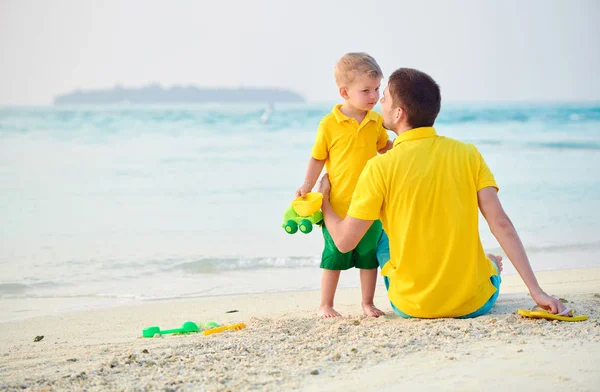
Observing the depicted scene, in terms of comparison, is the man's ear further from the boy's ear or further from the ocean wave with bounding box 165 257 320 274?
the ocean wave with bounding box 165 257 320 274

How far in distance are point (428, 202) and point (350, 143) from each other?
0.77 m

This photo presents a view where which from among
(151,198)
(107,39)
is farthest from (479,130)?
(107,39)

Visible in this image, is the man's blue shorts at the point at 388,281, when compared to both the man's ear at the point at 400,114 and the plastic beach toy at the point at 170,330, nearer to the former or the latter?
the man's ear at the point at 400,114

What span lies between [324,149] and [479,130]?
2239 cm

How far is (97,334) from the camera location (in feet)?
13.4

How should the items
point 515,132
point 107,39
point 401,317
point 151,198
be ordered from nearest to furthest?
1. point 401,317
2. point 151,198
3. point 515,132
4. point 107,39

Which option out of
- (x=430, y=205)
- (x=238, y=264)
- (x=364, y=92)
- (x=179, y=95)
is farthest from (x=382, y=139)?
(x=179, y=95)

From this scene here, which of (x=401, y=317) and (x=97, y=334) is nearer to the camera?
(x=401, y=317)

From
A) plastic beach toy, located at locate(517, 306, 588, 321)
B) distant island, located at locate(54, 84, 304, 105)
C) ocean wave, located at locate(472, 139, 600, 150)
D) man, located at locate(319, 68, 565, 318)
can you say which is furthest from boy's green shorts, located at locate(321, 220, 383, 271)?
distant island, located at locate(54, 84, 304, 105)

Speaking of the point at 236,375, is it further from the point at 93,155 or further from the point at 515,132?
the point at 515,132

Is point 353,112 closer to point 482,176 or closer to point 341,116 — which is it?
point 341,116

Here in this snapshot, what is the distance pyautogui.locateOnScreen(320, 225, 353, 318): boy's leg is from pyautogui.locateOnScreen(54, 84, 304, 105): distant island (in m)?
35.5

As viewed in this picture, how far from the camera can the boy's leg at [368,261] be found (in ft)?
12.5

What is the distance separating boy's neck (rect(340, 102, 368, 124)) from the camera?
3.84 m
